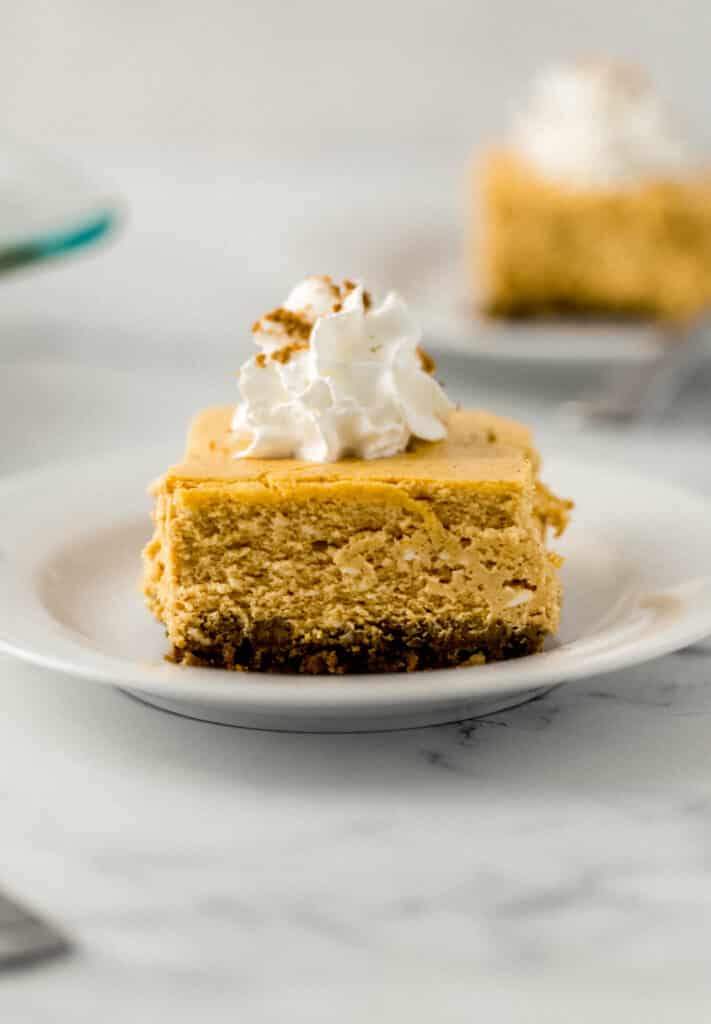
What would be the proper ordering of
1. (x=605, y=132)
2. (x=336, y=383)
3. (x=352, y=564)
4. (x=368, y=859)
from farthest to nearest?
(x=605, y=132) → (x=336, y=383) → (x=352, y=564) → (x=368, y=859)

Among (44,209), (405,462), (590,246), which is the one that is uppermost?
(590,246)

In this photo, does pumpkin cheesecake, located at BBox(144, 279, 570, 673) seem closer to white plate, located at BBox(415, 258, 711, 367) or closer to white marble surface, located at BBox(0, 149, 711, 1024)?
white marble surface, located at BBox(0, 149, 711, 1024)

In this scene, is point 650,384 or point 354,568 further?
point 650,384

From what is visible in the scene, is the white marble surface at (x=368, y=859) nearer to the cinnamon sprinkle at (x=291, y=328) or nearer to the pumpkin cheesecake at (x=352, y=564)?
the pumpkin cheesecake at (x=352, y=564)

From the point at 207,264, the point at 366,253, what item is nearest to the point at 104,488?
the point at 366,253

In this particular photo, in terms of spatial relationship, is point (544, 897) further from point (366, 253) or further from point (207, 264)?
point (207, 264)


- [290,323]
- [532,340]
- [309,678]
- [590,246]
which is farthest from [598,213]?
[309,678]

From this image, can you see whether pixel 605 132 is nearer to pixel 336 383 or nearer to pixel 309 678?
pixel 336 383

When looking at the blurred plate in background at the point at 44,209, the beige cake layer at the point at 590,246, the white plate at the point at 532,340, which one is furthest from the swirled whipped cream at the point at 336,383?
the beige cake layer at the point at 590,246
